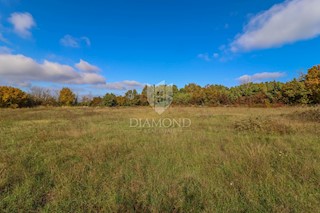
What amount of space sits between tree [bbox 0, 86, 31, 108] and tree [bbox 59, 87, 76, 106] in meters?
9.64

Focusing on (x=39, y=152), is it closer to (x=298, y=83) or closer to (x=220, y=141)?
(x=220, y=141)

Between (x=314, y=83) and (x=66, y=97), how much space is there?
179ft

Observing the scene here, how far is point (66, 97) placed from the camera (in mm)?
52125

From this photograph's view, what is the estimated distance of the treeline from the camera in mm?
33031

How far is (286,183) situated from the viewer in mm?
3176

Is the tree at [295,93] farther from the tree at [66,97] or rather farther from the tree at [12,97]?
the tree at [12,97]

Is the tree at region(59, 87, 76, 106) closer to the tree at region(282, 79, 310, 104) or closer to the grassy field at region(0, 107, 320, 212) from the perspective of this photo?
the tree at region(282, 79, 310, 104)

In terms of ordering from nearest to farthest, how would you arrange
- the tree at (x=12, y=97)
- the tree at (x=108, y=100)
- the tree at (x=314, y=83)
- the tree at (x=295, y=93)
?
the tree at (x=314, y=83) → the tree at (x=295, y=93) → the tree at (x=12, y=97) → the tree at (x=108, y=100)

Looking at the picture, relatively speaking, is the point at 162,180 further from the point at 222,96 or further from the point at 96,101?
the point at 96,101

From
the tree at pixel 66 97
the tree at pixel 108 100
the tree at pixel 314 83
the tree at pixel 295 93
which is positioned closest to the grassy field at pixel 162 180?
the tree at pixel 314 83

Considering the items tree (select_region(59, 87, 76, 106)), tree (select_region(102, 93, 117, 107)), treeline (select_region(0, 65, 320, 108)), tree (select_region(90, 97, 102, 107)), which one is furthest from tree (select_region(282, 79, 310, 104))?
tree (select_region(59, 87, 76, 106))

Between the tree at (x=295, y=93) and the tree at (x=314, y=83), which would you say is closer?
the tree at (x=314, y=83)

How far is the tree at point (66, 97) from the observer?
170 feet

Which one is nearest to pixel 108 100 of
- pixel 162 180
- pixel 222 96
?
pixel 222 96
